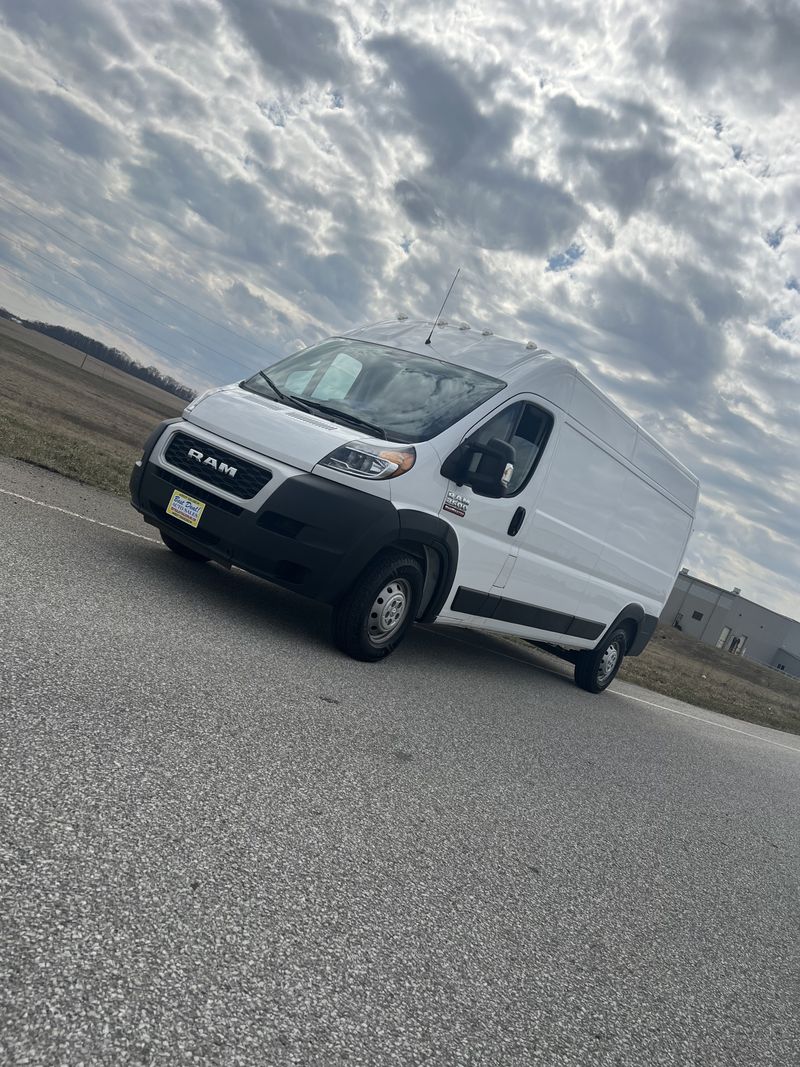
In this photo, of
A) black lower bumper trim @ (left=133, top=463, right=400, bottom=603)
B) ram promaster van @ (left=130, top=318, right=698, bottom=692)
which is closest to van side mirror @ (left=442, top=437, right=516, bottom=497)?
ram promaster van @ (left=130, top=318, right=698, bottom=692)

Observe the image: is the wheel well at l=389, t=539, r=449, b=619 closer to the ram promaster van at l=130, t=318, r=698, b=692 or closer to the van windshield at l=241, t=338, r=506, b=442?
the ram promaster van at l=130, t=318, r=698, b=692

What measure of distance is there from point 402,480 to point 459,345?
1944 mm

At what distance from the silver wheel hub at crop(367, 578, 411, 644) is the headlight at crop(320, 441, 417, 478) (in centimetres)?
79

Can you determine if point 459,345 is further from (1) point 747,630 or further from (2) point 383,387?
(1) point 747,630

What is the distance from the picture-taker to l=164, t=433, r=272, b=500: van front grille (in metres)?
5.39

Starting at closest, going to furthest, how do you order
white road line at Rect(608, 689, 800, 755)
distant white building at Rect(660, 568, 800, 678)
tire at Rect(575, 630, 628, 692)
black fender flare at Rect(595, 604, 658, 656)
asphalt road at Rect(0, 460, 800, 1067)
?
asphalt road at Rect(0, 460, 800, 1067), tire at Rect(575, 630, 628, 692), black fender flare at Rect(595, 604, 658, 656), white road line at Rect(608, 689, 800, 755), distant white building at Rect(660, 568, 800, 678)

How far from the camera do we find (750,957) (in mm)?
3615

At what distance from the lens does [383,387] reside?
626 centimetres

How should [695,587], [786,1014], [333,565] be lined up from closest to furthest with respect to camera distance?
[786,1014]
[333,565]
[695,587]

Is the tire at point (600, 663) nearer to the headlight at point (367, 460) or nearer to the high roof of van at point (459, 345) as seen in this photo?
the high roof of van at point (459, 345)

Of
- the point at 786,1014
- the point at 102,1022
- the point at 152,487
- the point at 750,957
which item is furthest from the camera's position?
the point at 152,487

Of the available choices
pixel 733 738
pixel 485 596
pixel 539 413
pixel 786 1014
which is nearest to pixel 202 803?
pixel 786 1014

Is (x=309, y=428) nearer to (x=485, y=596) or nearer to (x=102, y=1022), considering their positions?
(x=485, y=596)

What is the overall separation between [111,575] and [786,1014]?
4426 mm
